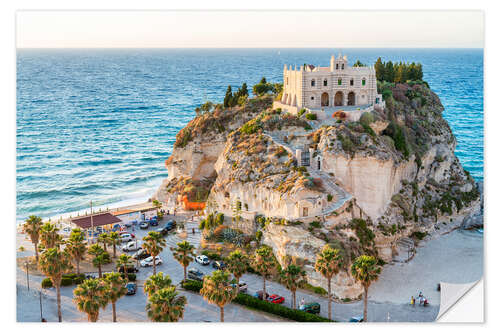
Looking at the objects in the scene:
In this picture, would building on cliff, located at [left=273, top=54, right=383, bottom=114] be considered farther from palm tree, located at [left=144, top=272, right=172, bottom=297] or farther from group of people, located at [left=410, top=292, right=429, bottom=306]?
palm tree, located at [left=144, top=272, right=172, bottom=297]

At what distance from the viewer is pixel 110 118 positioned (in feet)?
352

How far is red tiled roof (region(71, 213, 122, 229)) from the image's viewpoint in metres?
53.0

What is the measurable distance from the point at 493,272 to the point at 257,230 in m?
21.6

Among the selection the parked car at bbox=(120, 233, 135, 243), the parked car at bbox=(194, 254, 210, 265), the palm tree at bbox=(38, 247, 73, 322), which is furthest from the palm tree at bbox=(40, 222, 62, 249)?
the parked car at bbox=(194, 254, 210, 265)

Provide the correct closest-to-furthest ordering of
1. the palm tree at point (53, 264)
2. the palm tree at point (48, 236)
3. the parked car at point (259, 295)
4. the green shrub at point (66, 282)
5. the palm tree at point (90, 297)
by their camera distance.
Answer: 1. the palm tree at point (90, 297)
2. the palm tree at point (53, 264)
3. the parked car at point (259, 295)
4. the green shrub at point (66, 282)
5. the palm tree at point (48, 236)

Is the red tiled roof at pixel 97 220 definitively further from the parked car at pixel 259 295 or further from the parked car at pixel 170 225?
the parked car at pixel 259 295

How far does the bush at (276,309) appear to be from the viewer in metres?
38.1

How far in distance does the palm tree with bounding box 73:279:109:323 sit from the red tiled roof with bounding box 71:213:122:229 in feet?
62.0

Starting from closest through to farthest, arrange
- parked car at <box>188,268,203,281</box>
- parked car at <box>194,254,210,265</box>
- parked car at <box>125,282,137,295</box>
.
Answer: parked car at <box>125,282,137,295</box> → parked car at <box>188,268,203,281</box> → parked car at <box>194,254,210,265</box>

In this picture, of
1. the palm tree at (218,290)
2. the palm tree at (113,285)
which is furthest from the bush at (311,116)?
the palm tree at (113,285)

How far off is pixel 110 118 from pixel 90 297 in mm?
76923

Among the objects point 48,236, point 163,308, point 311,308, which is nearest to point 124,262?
point 48,236

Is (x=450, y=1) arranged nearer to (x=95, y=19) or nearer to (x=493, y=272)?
(x=493, y=272)

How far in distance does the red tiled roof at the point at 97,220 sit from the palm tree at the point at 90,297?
1890 centimetres
